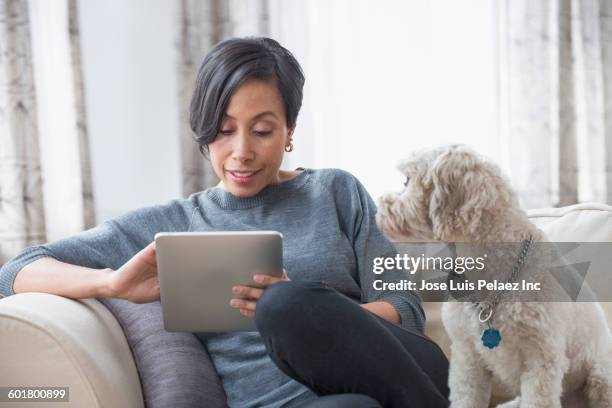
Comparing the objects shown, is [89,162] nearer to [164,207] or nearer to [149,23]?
[149,23]

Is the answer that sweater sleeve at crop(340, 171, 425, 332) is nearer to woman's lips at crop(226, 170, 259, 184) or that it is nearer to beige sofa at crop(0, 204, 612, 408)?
woman's lips at crop(226, 170, 259, 184)

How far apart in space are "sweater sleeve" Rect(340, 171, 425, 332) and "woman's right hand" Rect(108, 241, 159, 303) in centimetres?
41

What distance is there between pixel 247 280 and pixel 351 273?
0.31m

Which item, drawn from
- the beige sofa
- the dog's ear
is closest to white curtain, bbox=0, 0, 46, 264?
the beige sofa

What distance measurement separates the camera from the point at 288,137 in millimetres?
1402

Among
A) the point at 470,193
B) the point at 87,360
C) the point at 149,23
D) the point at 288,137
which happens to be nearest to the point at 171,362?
the point at 87,360

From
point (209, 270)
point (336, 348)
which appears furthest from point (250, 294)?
point (336, 348)

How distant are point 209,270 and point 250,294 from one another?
83mm

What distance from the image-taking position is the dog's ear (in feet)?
3.56

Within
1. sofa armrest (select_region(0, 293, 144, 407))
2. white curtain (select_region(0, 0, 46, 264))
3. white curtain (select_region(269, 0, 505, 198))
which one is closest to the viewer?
sofa armrest (select_region(0, 293, 144, 407))

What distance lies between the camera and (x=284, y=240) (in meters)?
1.32

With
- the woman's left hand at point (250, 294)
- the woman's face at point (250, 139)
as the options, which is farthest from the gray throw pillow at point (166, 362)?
the woman's face at point (250, 139)

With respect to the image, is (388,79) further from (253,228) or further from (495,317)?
(495,317)

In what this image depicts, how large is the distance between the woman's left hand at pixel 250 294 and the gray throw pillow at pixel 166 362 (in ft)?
0.72
